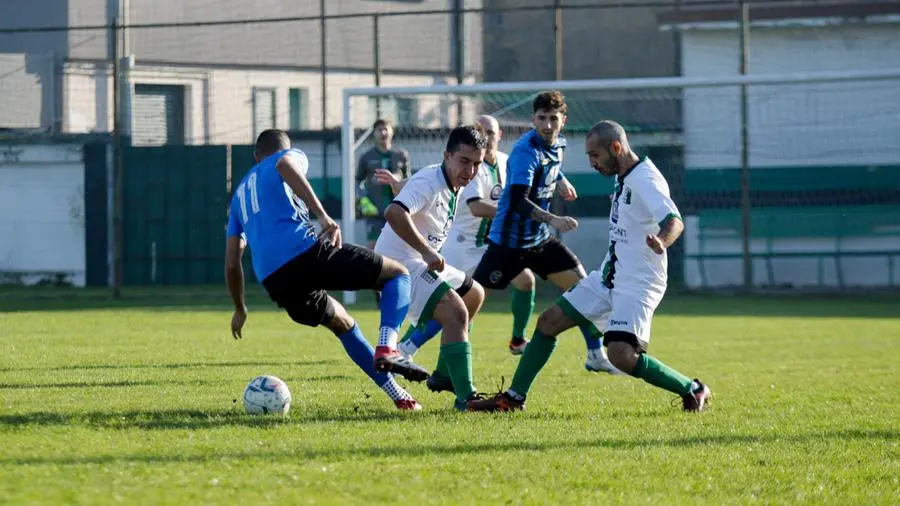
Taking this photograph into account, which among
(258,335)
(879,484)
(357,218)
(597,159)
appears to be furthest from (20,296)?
(879,484)

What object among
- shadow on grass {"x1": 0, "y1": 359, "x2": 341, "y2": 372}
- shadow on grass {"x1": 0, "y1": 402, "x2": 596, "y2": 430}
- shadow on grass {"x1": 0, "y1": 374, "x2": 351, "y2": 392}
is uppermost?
shadow on grass {"x1": 0, "y1": 402, "x2": 596, "y2": 430}

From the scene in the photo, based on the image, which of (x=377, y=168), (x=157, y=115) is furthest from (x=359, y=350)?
(x=157, y=115)

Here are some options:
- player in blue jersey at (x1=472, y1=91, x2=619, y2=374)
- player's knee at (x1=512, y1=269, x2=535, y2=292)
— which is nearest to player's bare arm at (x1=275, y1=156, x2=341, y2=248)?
player in blue jersey at (x1=472, y1=91, x2=619, y2=374)

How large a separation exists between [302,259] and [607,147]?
192 cm

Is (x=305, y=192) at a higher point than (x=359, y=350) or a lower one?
higher

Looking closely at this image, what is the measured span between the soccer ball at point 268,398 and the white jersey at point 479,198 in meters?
3.85

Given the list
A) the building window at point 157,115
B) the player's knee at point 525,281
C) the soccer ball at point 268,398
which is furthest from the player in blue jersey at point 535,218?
the building window at point 157,115

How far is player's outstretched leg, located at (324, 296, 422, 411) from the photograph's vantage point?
8.17 metres

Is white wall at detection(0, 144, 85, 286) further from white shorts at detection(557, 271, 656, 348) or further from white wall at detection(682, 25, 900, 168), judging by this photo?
white shorts at detection(557, 271, 656, 348)

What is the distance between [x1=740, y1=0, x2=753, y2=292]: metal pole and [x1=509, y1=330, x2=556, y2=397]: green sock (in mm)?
12968

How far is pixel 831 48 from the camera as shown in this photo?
999 inches

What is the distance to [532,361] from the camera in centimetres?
828

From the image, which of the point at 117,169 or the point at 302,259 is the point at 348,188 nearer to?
the point at 117,169

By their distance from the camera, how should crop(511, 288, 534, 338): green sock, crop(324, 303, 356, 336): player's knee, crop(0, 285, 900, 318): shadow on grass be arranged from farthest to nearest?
crop(0, 285, 900, 318): shadow on grass → crop(511, 288, 534, 338): green sock → crop(324, 303, 356, 336): player's knee
